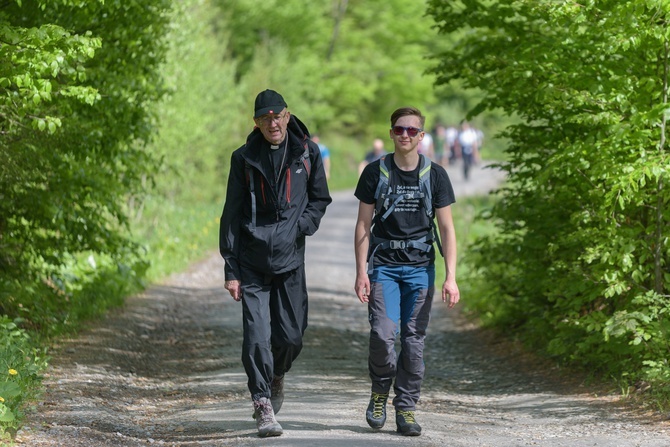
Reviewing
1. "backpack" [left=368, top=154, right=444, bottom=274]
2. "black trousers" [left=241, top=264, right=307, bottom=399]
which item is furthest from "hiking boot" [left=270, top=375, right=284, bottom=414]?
"backpack" [left=368, top=154, right=444, bottom=274]

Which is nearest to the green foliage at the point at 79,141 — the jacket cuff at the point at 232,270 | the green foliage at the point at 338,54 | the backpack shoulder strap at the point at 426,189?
the jacket cuff at the point at 232,270

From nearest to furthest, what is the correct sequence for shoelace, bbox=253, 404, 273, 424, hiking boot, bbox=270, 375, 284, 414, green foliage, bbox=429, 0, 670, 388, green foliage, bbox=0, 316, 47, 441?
green foliage, bbox=0, 316, 47, 441, shoelace, bbox=253, 404, 273, 424, hiking boot, bbox=270, 375, 284, 414, green foliage, bbox=429, 0, 670, 388

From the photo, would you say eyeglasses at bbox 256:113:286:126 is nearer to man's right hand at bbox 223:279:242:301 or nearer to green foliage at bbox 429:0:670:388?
man's right hand at bbox 223:279:242:301

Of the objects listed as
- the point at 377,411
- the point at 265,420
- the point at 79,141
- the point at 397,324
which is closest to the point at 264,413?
the point at 265,420

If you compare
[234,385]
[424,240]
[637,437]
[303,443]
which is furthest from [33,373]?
[637,437]

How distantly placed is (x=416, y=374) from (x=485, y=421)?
1228mm

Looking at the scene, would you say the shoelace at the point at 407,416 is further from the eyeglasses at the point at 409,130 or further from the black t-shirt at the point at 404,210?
the eyeglasses at the point at 409,130

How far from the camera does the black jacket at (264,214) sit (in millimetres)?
6953

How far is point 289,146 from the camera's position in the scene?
7.10m

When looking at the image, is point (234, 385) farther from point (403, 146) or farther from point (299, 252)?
point (403, 146)

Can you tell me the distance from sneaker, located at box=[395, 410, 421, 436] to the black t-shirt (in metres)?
0.94

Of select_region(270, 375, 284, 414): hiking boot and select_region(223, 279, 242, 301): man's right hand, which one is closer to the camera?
select_region(223, 279, 242, 301): man's right hand

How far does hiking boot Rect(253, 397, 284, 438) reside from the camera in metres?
6.86

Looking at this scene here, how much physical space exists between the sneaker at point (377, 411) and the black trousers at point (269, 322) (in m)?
0.60
